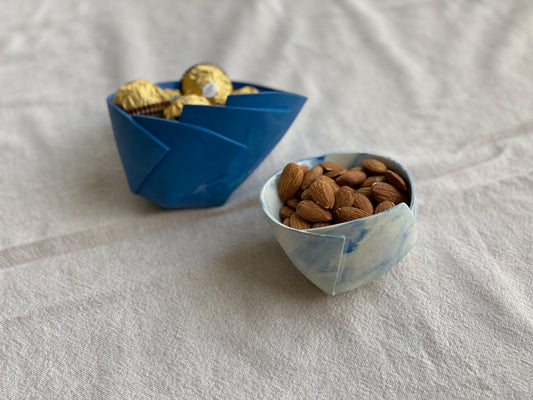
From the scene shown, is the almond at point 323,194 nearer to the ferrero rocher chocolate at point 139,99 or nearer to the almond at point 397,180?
the almond at point 397,180

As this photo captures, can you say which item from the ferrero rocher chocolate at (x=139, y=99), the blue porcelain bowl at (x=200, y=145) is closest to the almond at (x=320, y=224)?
the blue porcelain bowl at (x=200, y=145)

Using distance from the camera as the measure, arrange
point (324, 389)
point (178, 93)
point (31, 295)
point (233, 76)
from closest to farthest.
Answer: point (324, 389) → point (31, 295) → point (178, 93) → point (233, 76)

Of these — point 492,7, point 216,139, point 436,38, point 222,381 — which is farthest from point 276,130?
point 492,7

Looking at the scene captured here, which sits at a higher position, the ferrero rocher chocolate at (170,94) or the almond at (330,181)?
the almond at (330,181)

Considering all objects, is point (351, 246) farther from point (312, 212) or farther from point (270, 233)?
point (270, 233)

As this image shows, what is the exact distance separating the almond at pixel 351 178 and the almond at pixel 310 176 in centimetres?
2

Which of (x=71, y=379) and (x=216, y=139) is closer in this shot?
(x=71, y=379)

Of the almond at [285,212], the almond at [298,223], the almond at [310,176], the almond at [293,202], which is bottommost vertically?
the almond at [285,212]

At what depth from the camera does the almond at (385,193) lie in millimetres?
522

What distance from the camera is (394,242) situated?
491mm

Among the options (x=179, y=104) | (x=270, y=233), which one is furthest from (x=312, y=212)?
(x=179, y=104)

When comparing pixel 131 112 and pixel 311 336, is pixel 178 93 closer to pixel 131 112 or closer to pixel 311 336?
pixel 131 112

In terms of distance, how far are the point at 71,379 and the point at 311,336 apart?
228mm

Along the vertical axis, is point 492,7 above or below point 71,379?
above
